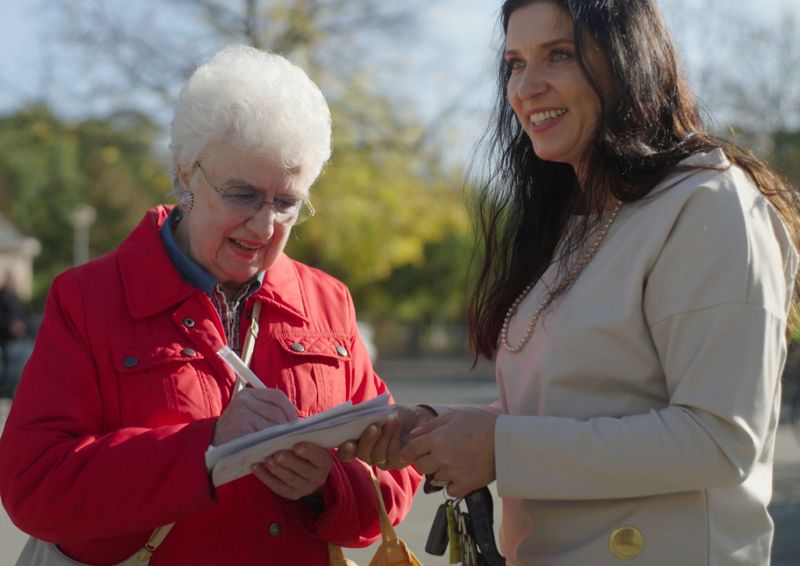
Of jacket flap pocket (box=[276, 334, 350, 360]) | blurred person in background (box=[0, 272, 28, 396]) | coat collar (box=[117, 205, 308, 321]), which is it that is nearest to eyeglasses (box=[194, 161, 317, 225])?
coat collar (box=[117, 205, 308, 321])

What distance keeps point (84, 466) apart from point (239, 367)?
442mm

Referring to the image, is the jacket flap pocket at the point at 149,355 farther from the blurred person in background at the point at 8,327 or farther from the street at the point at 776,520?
the blurred person in background at the point at 8,327

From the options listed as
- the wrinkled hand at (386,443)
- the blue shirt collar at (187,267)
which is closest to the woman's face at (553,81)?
the wrinkled hand at (386,443)

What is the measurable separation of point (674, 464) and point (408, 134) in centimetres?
1836

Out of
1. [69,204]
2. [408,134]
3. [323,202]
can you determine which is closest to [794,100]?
[408,134]

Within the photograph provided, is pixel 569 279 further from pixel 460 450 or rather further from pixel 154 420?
pixel 154 420

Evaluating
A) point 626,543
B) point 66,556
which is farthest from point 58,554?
point 626,543

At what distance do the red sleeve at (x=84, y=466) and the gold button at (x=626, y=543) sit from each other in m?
0.92

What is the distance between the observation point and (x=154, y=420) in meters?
2.71

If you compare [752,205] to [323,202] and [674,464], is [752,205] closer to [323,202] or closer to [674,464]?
[674,464]

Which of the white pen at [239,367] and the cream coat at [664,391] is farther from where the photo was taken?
the white pen at [239,367]

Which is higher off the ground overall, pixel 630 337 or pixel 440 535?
pixel 630 337

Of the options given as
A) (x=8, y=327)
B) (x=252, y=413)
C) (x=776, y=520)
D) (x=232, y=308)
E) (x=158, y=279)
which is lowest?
(x=8, y=327)

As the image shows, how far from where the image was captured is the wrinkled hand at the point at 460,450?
245 cm
